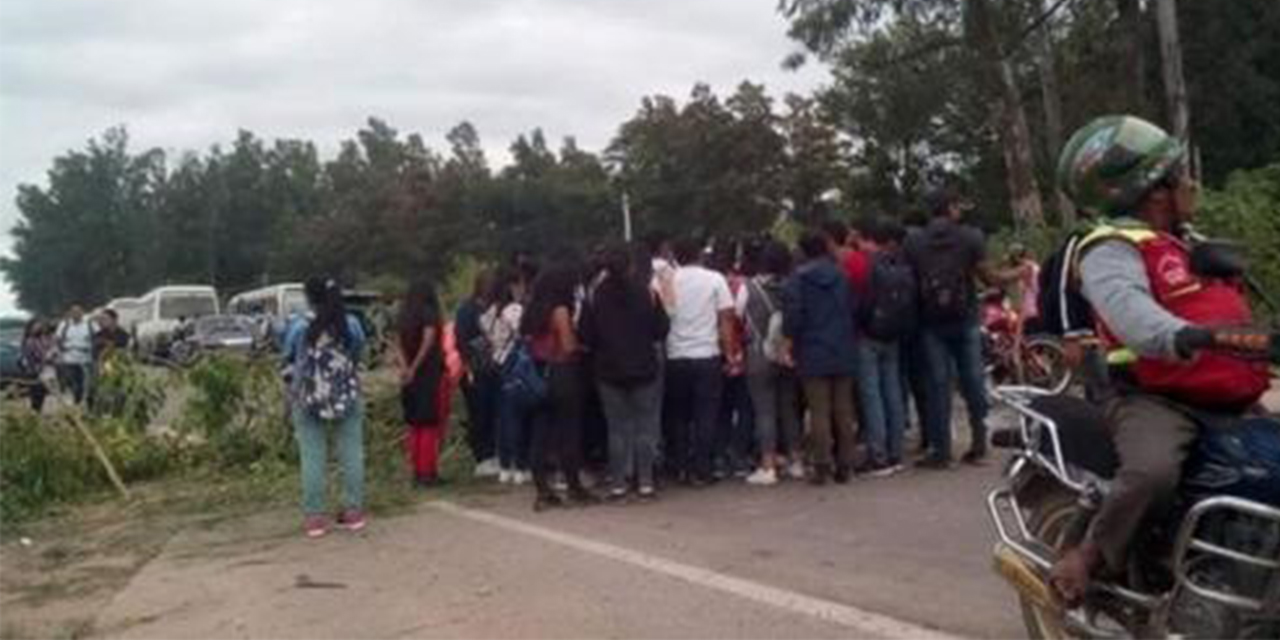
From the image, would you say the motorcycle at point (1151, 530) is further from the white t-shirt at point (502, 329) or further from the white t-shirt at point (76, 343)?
the white t-shirt at point (76, 343)

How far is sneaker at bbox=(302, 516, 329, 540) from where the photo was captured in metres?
10.0

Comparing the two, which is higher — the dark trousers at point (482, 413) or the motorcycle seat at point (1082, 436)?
the motorcycle seat at point (1082, 436)

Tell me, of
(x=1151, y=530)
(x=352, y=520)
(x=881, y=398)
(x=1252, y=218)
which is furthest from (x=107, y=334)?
(x=1151, y=530)

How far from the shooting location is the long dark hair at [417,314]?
11.4 m

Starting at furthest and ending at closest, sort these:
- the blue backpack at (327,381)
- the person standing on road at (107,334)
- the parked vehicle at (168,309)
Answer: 1. the parked vehicle at (168,309)
2. the person standing on road at (107,334)
3. the blue backpack at (327,381)

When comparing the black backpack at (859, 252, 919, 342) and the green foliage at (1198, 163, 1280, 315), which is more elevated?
the green foliage at (1198, 163, 1280, 315)

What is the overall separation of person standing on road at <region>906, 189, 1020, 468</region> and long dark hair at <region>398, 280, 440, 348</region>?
348 centimetres

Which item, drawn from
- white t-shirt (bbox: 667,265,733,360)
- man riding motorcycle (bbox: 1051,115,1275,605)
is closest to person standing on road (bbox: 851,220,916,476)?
white t-shirt (bbox: 667,265,733,360)

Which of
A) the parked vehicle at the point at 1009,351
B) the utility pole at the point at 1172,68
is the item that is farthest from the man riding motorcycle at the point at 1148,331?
the utility pole at the point at 1172,68

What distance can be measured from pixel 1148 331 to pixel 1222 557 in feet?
2.28

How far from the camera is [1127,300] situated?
4750 millimetres

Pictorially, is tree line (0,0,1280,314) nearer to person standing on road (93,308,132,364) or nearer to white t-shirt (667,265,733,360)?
white t-shirt (667,265,733,360)

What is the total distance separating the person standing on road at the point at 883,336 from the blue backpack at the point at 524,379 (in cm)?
219

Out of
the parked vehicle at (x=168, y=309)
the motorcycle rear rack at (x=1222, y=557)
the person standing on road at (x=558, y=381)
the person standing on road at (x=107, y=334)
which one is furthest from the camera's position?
the parked vehicle at (x=168, y=309)
